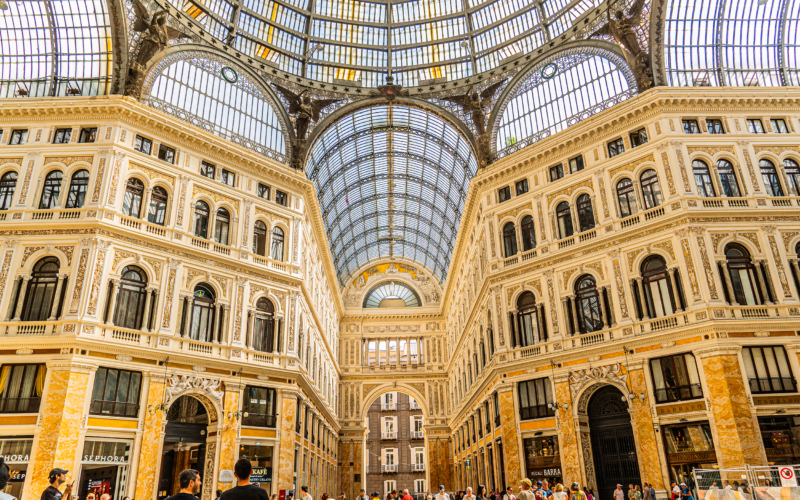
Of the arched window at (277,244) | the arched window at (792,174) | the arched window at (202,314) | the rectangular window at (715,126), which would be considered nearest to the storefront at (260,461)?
the arched window at (202,314)

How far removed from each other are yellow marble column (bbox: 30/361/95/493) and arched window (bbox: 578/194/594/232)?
2708cm

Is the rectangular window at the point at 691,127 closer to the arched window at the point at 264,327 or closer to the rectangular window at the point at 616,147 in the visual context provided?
the rectangular window at the point at 616,147

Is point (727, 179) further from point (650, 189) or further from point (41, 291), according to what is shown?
point (41, 291)

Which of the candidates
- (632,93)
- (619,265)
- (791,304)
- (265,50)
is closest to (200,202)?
(265,50)

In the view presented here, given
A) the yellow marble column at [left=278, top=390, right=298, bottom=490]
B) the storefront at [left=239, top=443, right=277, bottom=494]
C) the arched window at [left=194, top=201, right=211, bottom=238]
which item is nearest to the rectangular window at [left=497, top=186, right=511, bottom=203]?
the yellow marble column at [left=278, top=390, right=298, bottom=490]

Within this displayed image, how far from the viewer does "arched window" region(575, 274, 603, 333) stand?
3161cm

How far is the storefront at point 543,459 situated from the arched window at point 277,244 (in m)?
18.7

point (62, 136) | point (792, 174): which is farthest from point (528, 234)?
point (62, 136)

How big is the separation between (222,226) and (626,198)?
23.6 metres

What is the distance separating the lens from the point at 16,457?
80.9ft

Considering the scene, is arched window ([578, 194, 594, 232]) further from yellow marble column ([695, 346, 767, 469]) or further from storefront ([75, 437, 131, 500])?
storefront ([75, 437, 131, 500])

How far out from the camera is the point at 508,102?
40438mm

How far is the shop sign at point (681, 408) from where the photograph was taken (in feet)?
86.2

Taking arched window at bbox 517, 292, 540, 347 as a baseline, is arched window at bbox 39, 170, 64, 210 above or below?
above
